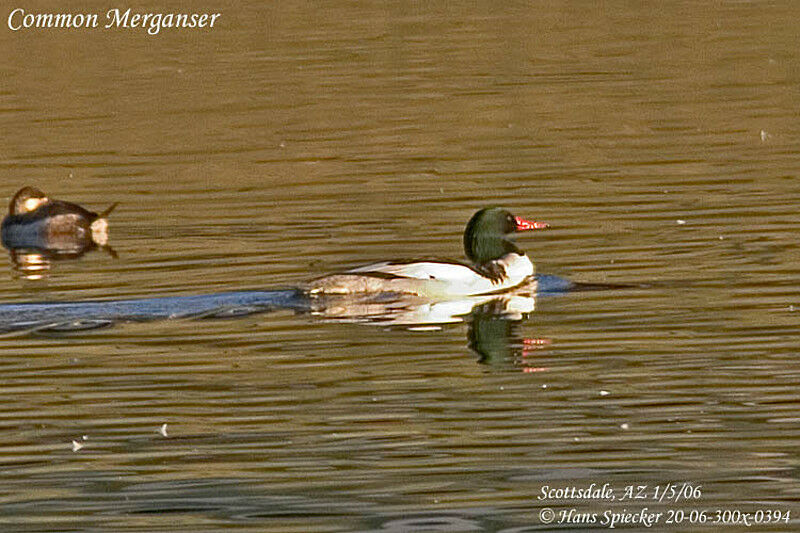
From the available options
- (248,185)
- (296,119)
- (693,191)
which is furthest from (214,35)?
(693,191)

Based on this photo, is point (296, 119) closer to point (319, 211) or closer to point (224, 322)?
point (319, 211)

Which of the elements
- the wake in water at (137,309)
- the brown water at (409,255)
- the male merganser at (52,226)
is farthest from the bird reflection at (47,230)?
the wake in water at (137,309)

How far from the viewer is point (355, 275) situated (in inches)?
696

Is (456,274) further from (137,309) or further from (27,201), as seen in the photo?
(27,201)

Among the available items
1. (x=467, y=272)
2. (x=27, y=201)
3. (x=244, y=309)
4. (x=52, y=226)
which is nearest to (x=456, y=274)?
(x=467, y=272)

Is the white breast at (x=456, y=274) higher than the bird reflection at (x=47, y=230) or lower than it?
lower

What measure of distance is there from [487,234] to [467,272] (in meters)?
1.08

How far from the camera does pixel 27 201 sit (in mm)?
23766

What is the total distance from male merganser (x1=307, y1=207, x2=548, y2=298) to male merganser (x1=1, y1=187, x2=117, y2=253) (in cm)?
451

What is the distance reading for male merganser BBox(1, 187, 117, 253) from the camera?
22.3 meters

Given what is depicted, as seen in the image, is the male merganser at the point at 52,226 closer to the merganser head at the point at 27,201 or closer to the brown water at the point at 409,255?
the merganser head at the point at 27,201

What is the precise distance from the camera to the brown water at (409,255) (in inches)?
457

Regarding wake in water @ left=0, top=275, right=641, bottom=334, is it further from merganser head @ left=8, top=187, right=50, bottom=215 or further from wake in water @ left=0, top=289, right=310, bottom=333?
merganser head @ left=8, top=187, right=50, bottom=215

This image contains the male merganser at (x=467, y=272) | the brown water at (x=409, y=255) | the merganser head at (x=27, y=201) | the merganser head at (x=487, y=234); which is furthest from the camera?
the merganser head at (x=27, y=201)
